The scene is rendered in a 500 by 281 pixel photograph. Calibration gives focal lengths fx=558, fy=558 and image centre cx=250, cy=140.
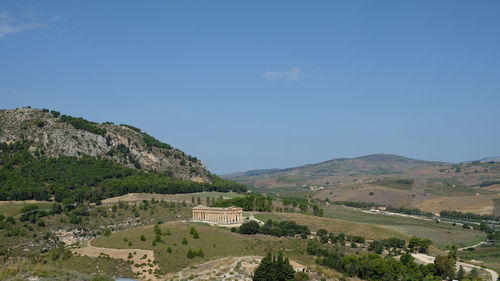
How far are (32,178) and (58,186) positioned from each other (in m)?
8.06

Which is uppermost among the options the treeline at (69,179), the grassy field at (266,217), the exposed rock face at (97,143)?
the exposed rock face at (97,143)

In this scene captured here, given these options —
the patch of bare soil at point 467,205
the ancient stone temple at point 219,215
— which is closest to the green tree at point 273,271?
the ancient stone temple at point 219,215

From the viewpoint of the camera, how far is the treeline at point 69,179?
423ft

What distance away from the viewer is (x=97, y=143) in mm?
168375

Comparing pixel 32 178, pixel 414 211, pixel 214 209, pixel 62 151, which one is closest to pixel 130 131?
pixel 62 151

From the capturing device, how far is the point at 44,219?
10906cm

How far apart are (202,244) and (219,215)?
25121 millimetres

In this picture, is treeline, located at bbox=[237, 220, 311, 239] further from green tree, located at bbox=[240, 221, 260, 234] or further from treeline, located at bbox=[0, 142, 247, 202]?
treeline, located at bbox=[0, 142, 247, 202]

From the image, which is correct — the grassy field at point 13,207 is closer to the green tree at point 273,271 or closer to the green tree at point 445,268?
the green tree at point 273,271

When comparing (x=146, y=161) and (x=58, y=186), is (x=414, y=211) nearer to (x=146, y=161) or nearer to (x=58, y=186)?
(x=146, y=161)

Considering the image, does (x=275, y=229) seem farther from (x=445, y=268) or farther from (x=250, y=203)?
(x=250, y=203)

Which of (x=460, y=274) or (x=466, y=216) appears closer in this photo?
(x=460, y=274)

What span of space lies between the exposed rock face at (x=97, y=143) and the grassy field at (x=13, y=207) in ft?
105

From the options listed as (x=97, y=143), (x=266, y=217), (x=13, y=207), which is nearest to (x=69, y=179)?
(x=13, y=207)
